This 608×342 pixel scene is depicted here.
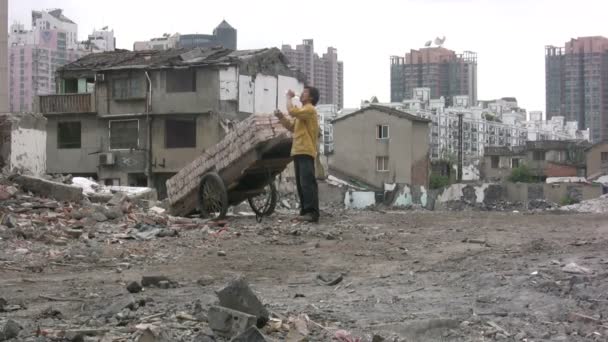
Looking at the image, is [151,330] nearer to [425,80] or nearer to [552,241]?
[552,241]

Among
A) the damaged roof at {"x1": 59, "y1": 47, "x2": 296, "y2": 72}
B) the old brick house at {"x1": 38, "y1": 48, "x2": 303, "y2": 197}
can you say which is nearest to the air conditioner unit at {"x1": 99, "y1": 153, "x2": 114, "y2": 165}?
the old brick house at {"x1": 38, "y1": 48, "x2": 303, "y2": 197}

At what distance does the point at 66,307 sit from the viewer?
4.71m

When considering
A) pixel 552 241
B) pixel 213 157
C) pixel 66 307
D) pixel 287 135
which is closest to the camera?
pixel 66 307

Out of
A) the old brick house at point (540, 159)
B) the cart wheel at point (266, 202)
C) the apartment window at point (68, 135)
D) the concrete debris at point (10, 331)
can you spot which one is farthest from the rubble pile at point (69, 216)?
the old brick house at point (540, 159)

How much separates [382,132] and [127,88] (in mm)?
18944

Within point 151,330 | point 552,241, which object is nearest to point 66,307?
point 151,330

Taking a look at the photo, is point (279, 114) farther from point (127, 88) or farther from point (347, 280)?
point (127, 88)

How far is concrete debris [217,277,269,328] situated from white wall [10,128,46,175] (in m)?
10.8

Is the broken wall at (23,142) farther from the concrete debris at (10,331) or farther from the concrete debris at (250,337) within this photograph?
the concrete debris at (250,337)

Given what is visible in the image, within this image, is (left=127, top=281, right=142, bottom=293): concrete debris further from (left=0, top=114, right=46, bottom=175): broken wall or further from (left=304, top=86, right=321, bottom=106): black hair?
(left=0, top=114, right=46, bottom=175): broken wall

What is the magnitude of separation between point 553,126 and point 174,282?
4204 inches

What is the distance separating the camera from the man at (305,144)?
951 cm

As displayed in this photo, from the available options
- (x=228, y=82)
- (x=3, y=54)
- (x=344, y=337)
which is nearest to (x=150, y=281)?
(x=344, y=337)

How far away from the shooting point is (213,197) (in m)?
10.7
